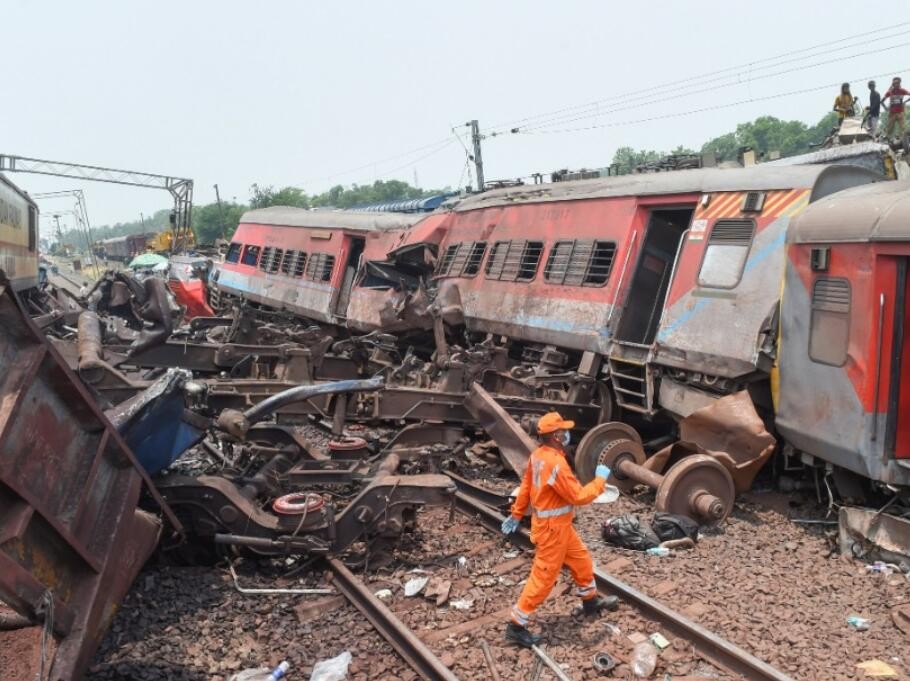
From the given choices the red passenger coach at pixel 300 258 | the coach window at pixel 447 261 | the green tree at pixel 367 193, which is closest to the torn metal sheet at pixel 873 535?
the coach window at pixel 447 261

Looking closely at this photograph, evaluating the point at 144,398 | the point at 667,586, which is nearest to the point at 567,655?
the point at 667,586

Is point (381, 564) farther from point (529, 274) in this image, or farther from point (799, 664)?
point (529, 274)

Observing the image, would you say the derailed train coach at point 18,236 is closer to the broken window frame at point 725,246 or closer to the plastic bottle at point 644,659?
the broken window frame at point 725,246

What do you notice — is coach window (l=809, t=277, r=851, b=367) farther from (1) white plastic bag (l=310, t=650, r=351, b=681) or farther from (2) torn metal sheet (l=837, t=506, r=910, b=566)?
(1) white plastic bag (l=310, t=650, r=351, b=681)

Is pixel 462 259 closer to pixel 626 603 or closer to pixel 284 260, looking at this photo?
pixel 284 260

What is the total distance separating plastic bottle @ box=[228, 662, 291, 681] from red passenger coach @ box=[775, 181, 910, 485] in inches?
178

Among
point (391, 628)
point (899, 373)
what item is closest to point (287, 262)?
point (391, 628)

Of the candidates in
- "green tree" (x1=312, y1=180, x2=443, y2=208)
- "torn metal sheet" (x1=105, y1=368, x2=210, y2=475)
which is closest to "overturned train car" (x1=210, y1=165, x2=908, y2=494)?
"torn metal sheet" (x1=105, y1=368, x2=210, y2=475)

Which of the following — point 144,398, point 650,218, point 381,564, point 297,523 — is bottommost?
point 381,564

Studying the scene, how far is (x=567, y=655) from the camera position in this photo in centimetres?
469

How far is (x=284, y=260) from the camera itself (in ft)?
61.9

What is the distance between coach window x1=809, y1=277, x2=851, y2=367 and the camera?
6266 mm

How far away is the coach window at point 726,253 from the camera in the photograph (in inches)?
298

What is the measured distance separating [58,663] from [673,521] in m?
4.64
